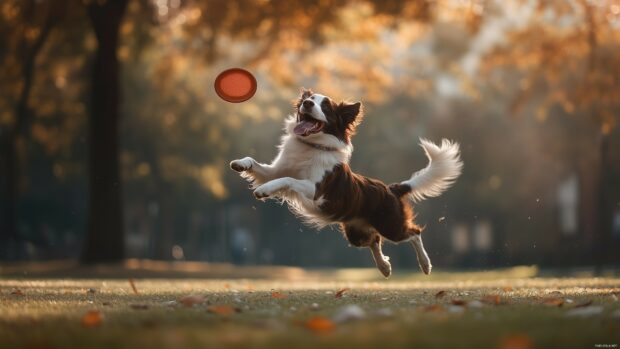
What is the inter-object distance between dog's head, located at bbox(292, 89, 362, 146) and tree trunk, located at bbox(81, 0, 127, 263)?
12.2 metres

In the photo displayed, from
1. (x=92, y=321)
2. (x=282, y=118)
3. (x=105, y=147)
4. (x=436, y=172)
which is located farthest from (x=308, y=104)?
(x=282, y=118)

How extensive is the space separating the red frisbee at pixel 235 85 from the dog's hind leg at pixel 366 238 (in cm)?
212

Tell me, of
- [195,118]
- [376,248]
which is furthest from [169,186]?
[376,248]

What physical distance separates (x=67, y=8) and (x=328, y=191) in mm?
15845

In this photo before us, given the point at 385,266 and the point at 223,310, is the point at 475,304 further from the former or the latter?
the point at 385,266

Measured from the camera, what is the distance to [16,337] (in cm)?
477

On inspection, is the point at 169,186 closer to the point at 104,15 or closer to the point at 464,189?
the point at 464,189

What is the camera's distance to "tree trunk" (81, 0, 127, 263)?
69.4 ft

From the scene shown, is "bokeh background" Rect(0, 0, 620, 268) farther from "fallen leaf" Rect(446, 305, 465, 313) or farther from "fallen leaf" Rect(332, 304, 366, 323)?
"fallen leaf" Rect(332, 304, 366, 323)

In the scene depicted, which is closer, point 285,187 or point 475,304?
point 475,304

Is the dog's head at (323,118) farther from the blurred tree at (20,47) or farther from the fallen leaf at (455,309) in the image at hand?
the blurred tree at (20,47)

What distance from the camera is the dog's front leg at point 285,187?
882 cm

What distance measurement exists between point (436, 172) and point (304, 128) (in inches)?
99.9

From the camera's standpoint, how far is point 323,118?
9.60 metres
